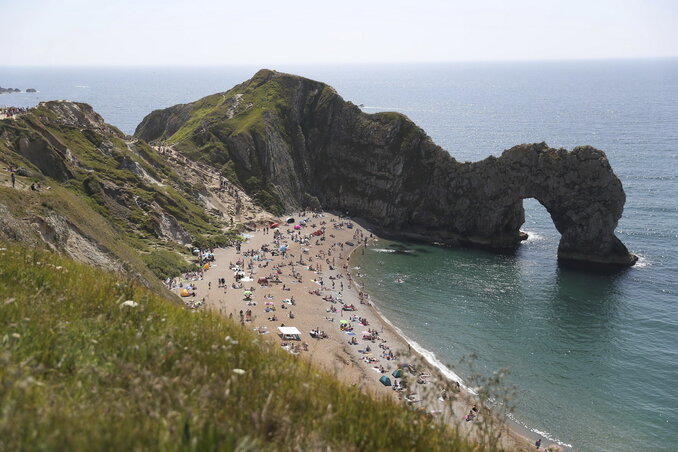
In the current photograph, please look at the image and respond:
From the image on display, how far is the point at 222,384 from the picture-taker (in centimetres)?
805

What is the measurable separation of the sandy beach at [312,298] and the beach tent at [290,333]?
→ 29cm

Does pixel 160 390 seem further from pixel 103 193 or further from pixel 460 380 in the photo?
pixel 103 193

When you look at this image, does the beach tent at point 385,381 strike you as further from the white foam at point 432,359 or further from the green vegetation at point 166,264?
the green vegetation at point 166,264

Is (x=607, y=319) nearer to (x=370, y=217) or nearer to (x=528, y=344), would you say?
(x=528, y=344)

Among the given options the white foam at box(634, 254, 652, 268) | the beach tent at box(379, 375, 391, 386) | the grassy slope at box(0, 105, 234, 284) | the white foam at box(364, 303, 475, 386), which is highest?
the grassy slope at box(0, 105, 234, 284)

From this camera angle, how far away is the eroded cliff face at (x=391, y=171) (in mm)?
79875

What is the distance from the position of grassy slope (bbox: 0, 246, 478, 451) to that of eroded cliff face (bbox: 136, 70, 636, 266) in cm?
7954

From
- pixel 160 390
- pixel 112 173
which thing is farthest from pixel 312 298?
pixel 160 390

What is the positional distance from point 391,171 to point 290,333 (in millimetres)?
55360

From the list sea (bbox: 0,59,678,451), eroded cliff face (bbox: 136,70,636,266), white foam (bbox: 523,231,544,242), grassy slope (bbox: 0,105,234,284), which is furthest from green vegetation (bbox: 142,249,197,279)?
white foam (bbox: 523,231,544,242)

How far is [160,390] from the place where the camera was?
7578 millimetres

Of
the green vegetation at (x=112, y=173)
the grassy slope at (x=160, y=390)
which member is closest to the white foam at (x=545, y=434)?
the grassy slope at (x=160, y=390)

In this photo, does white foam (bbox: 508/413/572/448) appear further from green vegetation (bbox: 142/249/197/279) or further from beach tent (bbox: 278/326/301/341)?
green vegetation (bbox: 142/249/197/279)

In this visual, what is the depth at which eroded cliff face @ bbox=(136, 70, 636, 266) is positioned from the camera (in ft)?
262
